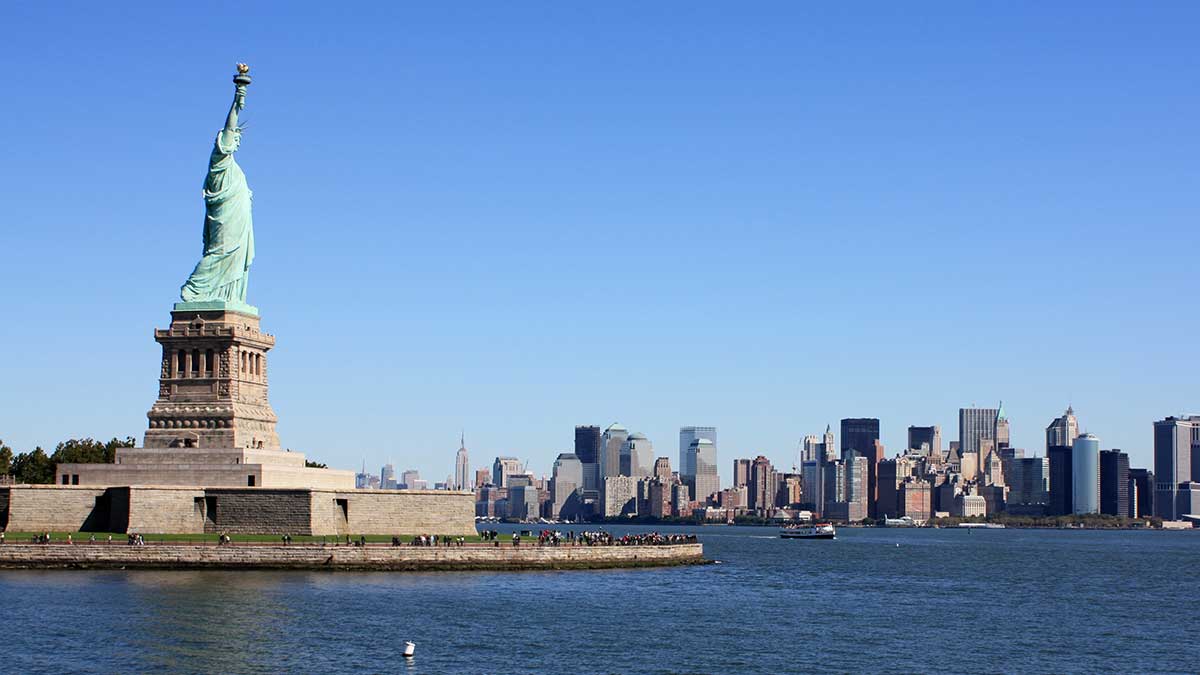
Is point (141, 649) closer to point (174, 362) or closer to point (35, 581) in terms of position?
point (35, 581)

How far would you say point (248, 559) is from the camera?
81.9m

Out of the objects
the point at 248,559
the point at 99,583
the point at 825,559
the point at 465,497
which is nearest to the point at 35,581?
the point at 99,583

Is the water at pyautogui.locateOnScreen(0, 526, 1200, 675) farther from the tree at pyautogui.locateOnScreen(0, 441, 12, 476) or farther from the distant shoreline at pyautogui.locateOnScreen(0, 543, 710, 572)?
the tree at pyautogui.locateOnScreen(0, 441, 12, 476)

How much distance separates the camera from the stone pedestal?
92.2 meters

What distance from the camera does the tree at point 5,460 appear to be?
10900 centimetres

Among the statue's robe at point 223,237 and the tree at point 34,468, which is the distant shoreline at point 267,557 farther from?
the tree at point 34,468

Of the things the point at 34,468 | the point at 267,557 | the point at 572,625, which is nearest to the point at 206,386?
the point at 267,557

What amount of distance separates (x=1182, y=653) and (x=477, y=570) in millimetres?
38132

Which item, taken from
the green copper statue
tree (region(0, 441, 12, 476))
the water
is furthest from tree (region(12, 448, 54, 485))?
the water

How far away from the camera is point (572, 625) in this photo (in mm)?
64188

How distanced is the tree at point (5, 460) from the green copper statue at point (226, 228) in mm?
23054

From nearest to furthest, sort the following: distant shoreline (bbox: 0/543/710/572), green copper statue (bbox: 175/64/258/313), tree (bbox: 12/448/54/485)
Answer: distant shoreline (bbox: 0/543/710/572) < green copper statue (bbox: 175/64/258/313) < tree (bbox: 12/448/54/485)

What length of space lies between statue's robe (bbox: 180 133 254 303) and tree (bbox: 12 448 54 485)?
23174mm

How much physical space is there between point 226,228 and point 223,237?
26.5 inches
